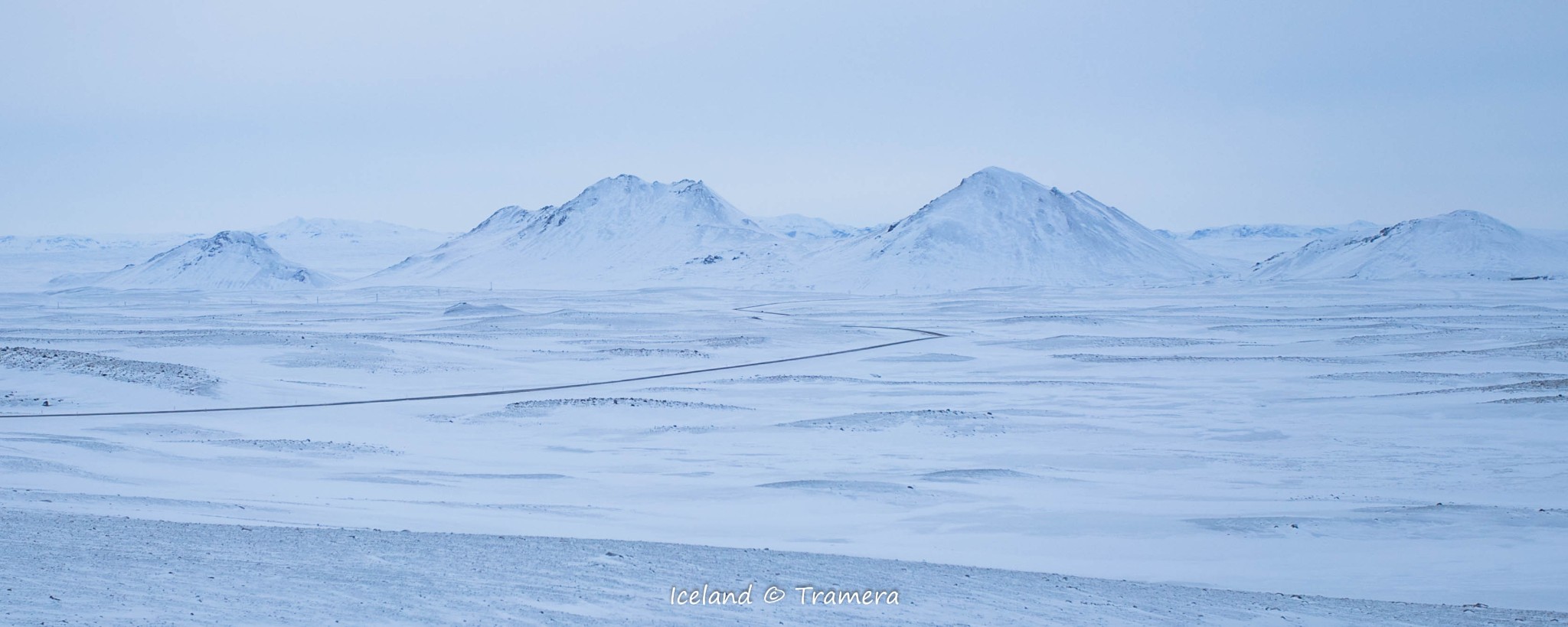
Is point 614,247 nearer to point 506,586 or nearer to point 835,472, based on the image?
point 835,472

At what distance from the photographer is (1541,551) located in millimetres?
11969

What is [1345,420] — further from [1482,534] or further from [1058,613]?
[1058,613]

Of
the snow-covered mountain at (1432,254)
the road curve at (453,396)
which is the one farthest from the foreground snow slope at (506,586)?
the snow-covered mountain at (1432,254)

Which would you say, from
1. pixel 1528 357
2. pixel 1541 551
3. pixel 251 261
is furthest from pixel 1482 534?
pixel 251 261

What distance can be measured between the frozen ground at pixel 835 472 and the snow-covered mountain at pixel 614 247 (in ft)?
298

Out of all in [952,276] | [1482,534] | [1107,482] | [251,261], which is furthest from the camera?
[251,261]

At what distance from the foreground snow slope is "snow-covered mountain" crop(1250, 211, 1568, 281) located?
368 feet

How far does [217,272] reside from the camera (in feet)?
470

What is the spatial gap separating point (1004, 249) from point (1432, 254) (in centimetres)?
4423

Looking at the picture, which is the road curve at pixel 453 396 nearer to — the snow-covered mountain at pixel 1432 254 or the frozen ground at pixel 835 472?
the frozen ground at pixel 835 472

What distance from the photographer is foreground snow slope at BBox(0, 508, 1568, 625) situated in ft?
25.9

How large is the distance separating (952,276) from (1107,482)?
108 meters

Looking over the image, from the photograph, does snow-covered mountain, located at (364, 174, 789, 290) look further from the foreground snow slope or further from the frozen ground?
the foreground snow slope

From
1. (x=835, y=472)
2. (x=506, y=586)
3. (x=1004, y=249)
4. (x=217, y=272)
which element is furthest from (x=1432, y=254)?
(x=217, y=272)
